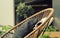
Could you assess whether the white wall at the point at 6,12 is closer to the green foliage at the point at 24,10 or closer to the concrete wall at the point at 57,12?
the green foliage at the point at 24,10

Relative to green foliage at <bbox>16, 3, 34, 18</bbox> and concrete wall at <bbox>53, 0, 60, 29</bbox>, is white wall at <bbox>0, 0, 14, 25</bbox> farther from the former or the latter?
concrete wall at <bbox>53, 0, 60, 29</bbox>

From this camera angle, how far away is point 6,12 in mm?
8820

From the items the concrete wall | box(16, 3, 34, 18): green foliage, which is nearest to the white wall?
box(16, 3, 34, 18): green foliage

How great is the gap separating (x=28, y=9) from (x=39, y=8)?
0.39 meters

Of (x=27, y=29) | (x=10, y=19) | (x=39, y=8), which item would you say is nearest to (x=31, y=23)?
(x=27, y=29)

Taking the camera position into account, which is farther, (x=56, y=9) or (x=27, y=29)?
(x=56, y=9)

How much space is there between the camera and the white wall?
338 inches

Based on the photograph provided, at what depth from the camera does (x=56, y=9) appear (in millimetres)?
7828

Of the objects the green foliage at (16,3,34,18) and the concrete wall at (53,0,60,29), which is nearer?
the concrete wall at (53,0,60,29)

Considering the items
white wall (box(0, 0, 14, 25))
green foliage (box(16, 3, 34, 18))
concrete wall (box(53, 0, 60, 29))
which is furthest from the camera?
white wall (box(0, 0, 14, 25))

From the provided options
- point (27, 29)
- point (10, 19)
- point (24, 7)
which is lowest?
point (10, 19)

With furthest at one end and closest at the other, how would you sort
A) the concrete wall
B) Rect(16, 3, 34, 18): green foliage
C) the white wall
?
the white wall → Rect(16, 3, 34, 18): green foliage → the concrete wall

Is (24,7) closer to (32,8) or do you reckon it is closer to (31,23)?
(32,8)

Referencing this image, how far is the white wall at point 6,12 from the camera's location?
859 cm
